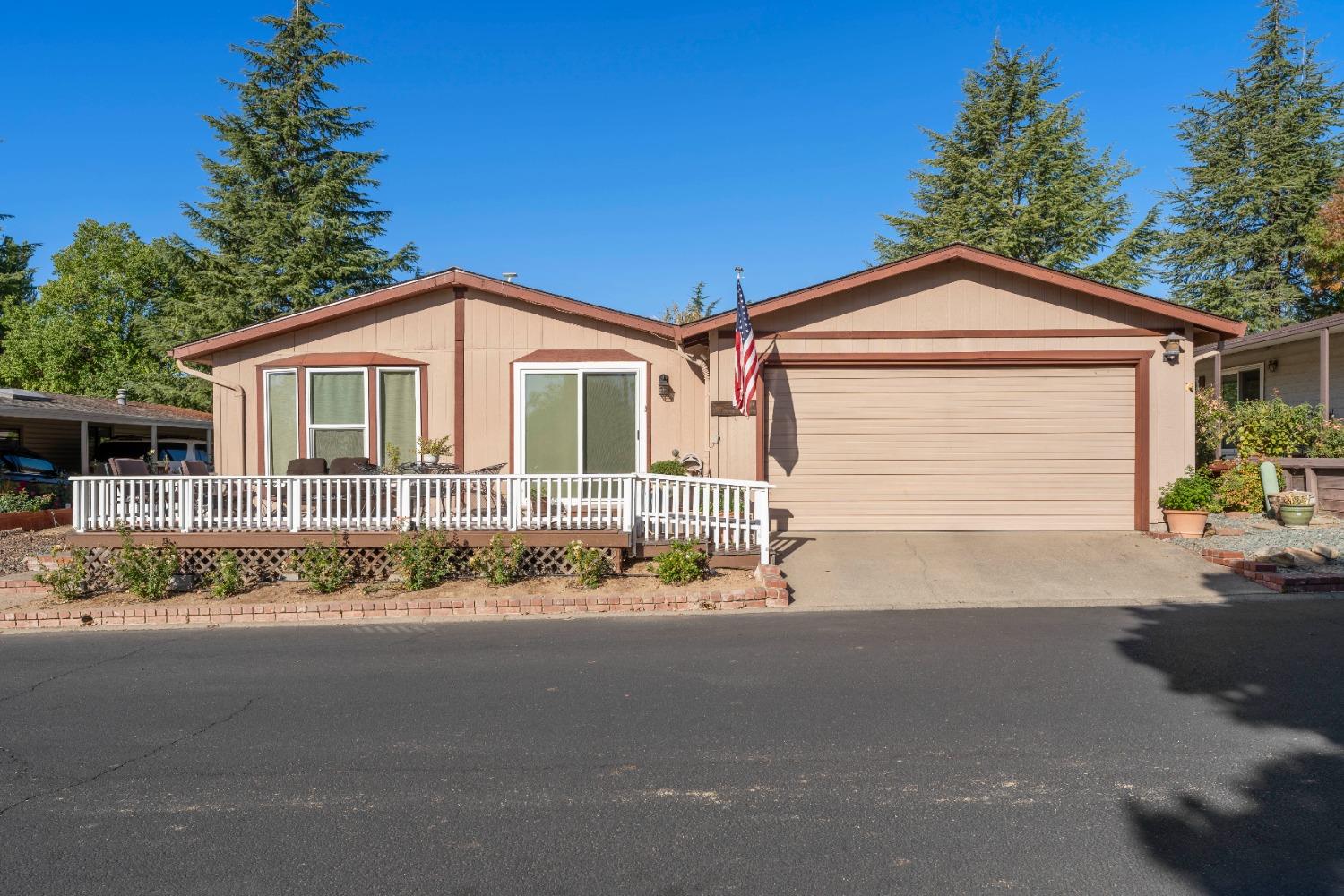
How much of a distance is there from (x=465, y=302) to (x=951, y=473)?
695 cm

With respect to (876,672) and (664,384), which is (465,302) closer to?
(664,384)

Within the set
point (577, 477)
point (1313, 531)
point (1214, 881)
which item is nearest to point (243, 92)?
point (577, 477)

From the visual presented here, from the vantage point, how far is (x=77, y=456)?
2447 centimetres

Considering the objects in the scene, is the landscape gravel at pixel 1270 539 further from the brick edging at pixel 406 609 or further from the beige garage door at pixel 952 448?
the brick edging at pixel 406 609

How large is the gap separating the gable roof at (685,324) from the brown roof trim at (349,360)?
429 millimetres

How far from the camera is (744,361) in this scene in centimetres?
1073

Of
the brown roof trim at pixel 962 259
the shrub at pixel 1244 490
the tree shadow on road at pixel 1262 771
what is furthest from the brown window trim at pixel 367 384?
the shrub at pixel 1244 490

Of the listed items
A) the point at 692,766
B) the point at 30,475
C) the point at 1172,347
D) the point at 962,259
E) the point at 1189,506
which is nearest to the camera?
the point at 692,766

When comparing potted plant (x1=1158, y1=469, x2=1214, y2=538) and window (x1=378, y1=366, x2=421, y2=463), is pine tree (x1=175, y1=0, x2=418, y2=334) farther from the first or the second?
potted plant (x1=1158, y1=469, x2=1214, y2=538)

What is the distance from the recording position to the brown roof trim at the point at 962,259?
11375 mm

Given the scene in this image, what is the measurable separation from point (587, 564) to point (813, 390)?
421 cm

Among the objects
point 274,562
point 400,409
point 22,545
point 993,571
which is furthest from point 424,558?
point 22,545

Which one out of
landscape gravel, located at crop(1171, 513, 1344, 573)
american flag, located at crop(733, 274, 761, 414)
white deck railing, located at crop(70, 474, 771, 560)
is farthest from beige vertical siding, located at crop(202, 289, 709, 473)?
landscape gravel, located at crop(1171, 513, 1344, 573)

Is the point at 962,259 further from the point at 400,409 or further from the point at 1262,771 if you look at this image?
the point at 1262,771
